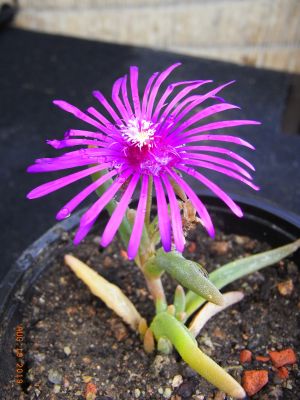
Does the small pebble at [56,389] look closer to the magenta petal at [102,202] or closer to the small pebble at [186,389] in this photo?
the small pebble at [186,389]

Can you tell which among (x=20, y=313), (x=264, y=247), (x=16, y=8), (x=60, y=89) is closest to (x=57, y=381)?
(x=20, y=313)

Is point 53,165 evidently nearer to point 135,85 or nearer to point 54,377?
→ point 135,85

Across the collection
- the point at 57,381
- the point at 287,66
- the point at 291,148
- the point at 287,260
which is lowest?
the point at 57,381

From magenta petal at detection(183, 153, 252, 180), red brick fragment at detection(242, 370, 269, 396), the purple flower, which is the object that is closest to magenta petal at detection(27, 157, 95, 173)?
the purple flower

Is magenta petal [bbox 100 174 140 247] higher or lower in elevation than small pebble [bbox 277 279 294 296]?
higher

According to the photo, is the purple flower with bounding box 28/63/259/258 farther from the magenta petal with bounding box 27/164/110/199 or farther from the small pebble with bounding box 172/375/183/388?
the small pebble with bounding box 172/375/183/388

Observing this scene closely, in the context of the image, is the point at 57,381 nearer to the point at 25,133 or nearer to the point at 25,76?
the point at 25,133
